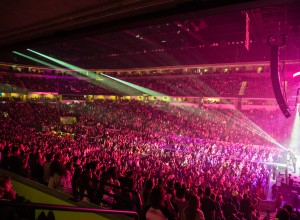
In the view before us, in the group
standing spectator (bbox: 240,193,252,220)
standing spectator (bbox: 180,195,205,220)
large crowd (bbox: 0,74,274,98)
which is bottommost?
standing spectator (bbox: 240,193,252,220)

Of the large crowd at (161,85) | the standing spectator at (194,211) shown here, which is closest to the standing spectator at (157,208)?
the standing spectator at (194,211)

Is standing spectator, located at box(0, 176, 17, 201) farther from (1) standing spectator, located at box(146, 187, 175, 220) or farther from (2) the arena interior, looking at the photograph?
(1) standing spectator, located at box(146, 187, 175, 220)

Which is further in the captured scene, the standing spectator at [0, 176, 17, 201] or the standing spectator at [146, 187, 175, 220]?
the standing spectator at [0, 176, 17, 201]

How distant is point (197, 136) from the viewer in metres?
20.8

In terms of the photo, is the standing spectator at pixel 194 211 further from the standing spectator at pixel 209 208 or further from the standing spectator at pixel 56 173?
the standing spectator at pixel 56 173

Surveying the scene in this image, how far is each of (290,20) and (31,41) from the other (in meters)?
5.80

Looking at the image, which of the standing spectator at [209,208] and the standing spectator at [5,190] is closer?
the standing spectator at [5,190]

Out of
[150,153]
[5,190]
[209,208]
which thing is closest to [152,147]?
[150,153]

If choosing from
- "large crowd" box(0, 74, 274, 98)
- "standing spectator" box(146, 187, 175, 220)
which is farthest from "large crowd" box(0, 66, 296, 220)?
"large crowd" box(0, 74, 274, 98)

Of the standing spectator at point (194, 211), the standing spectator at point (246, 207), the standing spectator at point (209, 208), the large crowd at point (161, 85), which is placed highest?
the large crowd at point (161, 85)

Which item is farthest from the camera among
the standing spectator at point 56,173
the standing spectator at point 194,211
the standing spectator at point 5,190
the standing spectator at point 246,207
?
the standing spectator at point 246,207

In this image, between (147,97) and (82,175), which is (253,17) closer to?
(82,175)

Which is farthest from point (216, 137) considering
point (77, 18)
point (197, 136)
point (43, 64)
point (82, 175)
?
point (43, 64)

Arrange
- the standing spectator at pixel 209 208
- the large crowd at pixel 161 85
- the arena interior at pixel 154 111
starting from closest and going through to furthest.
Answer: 1. the arena interior at pixel 154 111
2. the standing spectator at pixel 209 208
3. the large crowd at pixel 161 85
